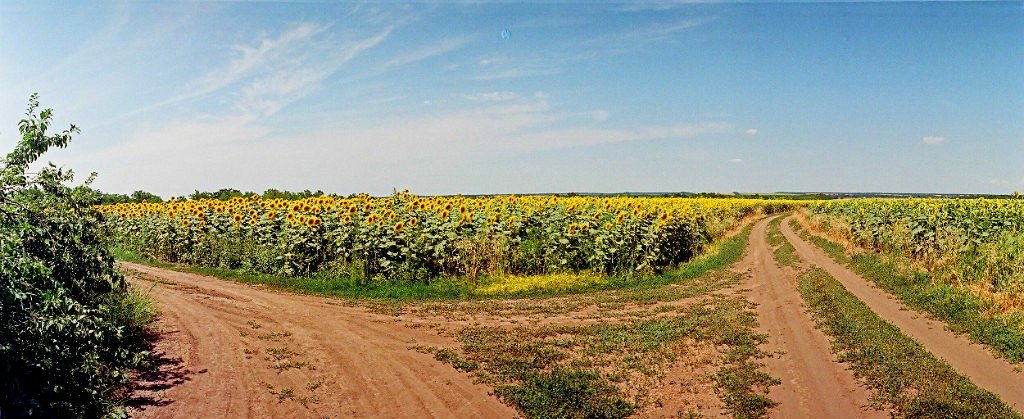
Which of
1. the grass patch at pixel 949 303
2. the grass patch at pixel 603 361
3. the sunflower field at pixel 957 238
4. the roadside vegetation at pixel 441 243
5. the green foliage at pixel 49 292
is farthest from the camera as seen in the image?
the roadside vegetation at pixel 441 243

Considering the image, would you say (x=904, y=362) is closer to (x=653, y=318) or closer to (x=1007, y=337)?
→ (x=1007, y=337)

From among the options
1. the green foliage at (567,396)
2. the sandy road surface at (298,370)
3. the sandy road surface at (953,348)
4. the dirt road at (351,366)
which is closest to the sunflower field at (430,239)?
the dirt road at (351,366)

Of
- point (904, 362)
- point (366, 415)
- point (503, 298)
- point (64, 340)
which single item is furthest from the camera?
point (503, 298)

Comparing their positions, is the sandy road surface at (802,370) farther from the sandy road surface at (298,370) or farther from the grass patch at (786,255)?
the grass patch at (786,255)

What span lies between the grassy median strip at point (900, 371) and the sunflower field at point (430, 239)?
248 inches

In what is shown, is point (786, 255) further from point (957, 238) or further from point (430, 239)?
point (430, 239)

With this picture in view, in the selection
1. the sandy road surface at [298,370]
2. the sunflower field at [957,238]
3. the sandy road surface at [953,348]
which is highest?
the sunflower field at [957,238]

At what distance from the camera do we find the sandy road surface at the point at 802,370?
670cm

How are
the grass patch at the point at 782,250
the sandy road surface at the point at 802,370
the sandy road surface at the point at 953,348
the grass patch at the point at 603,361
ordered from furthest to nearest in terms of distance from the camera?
the grass patch at the point at 782,250, the sandy road surface at the point at 953,348, the grass patch at the point at 603,361, the sandy road surface at the point at 802,370

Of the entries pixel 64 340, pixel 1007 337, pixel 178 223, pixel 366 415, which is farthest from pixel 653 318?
pixel 178 223

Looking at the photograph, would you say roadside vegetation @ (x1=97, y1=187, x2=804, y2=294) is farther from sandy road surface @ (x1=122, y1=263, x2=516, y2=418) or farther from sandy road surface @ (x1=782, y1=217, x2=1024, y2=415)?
sandy road surface @ (x1=782, y1=217, x2=1024, y2=415)

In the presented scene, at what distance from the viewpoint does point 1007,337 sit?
9414 mm

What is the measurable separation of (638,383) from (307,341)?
4.92 metres

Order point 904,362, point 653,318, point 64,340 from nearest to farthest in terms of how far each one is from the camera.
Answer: point 64,340
point 904,362
point 653,318
